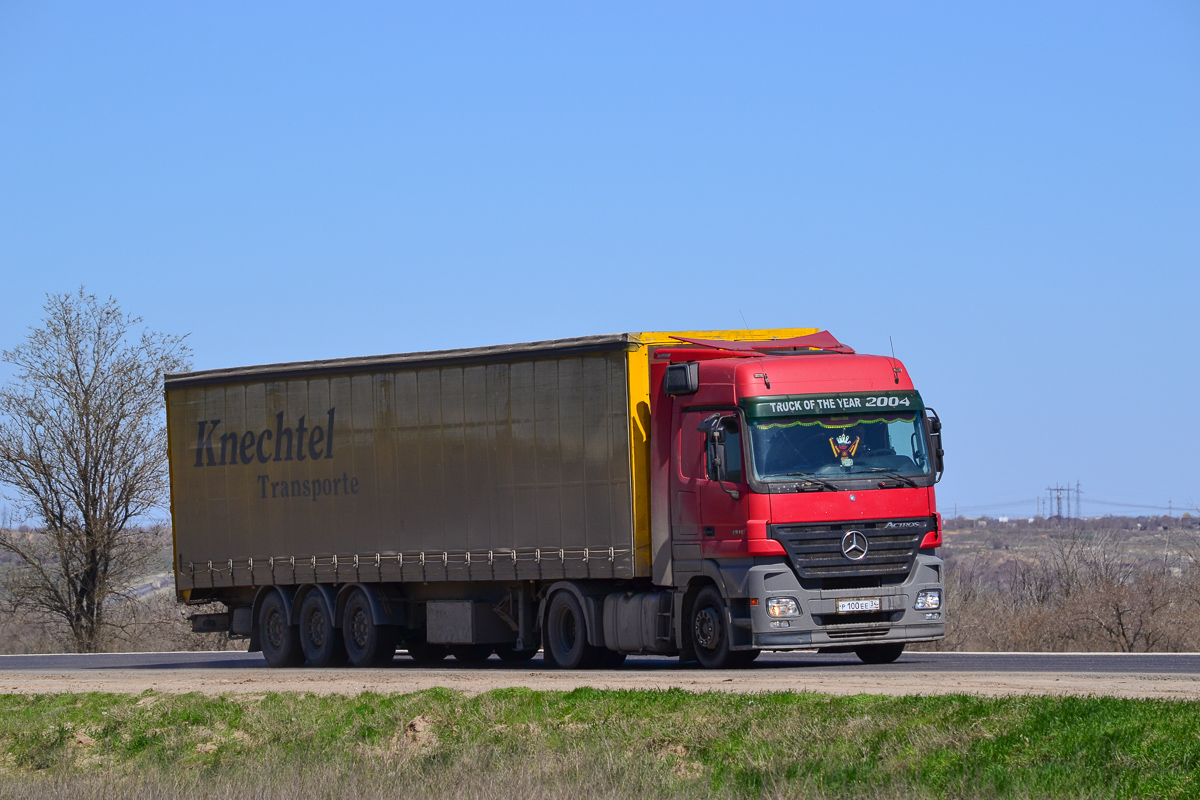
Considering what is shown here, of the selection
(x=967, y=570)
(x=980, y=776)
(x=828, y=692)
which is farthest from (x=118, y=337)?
(x=980, y=776)

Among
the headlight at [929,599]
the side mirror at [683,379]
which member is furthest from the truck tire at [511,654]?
the headlight at [929,599]

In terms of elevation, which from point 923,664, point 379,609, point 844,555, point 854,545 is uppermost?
point 854,545

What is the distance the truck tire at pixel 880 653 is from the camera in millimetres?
19953

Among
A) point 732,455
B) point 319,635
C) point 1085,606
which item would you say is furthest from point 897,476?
point 319,635

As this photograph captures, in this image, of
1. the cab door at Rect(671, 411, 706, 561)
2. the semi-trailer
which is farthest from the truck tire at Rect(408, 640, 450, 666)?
the cab door at Rect(671, 411, 706, 561)

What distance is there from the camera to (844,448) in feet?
61.0

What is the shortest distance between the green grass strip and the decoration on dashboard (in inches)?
182

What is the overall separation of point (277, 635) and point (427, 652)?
2252 mm

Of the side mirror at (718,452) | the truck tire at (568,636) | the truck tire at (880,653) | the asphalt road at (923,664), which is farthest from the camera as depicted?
the truck tire at (568,636)

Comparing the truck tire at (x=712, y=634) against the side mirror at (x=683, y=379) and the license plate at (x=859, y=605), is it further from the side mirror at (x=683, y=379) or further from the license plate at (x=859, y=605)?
the side mirror at (x=683, y=379)

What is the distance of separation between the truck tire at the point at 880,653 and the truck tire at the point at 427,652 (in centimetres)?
681

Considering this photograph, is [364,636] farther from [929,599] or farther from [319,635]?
[929,599]

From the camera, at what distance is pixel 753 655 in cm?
1939

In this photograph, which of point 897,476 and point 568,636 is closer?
point 897,476
